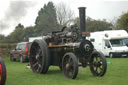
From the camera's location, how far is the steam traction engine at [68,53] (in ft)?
27.9

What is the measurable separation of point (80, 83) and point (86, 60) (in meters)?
1.54

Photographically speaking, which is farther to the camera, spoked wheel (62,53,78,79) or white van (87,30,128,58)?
white van (87,30,128,58)

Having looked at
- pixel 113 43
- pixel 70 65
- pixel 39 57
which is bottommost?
pixel 70 65

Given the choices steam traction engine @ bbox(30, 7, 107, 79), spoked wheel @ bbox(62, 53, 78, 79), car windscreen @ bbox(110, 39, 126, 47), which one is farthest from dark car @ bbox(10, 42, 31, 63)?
spoked wheel @ bbox(62, 53, 78, 79)

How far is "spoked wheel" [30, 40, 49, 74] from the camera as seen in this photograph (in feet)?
31.0

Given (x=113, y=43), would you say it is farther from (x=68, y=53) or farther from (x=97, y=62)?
(x=68, y=53)

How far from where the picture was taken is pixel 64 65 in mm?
8742

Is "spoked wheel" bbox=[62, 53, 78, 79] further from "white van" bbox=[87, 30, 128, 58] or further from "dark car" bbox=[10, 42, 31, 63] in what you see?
"white van" bbox=[87, 30, 128, 58]

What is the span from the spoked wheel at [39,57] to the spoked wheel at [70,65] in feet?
3.51

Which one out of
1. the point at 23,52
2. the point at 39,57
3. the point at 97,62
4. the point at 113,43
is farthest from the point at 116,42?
the point at 97,62

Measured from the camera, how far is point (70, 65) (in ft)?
27.5

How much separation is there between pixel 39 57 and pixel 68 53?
1.97 metres

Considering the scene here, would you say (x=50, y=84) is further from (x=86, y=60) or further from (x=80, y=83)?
(x=86, y=60)

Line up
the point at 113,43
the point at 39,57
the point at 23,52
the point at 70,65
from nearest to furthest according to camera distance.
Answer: the point at 70,65 → the point at 39,57 → the point at 23,52 → the point at 113,43
